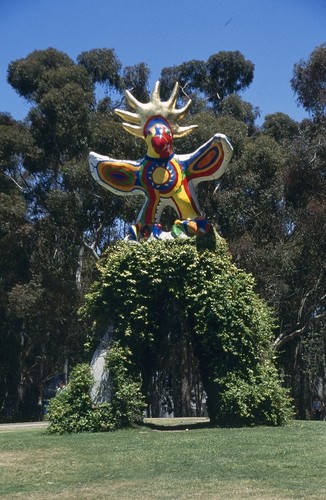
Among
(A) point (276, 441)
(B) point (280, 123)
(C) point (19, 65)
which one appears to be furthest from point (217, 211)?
(A) point (276, 441)

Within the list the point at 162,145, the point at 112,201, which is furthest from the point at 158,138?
the point at 112,201

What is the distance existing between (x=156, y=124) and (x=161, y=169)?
1.03 m

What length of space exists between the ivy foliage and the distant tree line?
41.4ft

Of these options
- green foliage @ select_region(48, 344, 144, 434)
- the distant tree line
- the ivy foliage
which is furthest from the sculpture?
the distant tree line

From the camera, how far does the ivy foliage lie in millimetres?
17281

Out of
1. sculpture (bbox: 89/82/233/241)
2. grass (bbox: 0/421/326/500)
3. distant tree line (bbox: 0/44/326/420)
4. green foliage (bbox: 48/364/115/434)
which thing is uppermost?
distant tree line (bbox: 0/44/326/420)

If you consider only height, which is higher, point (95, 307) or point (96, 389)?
point (95, 307)

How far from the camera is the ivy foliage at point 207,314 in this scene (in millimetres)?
17281

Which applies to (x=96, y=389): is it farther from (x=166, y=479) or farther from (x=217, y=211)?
(x=217, y=211)

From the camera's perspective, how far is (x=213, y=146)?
63.3 feet

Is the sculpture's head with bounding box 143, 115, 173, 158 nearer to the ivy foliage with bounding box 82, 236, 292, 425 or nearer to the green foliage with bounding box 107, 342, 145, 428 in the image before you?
the ivy foliage with bounding box 82, 236, 292, 425

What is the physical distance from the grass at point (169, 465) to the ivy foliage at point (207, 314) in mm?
1102

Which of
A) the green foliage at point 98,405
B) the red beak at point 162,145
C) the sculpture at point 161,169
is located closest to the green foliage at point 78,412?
the green foliage at point 98,405

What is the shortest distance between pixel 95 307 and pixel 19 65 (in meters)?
21.1
